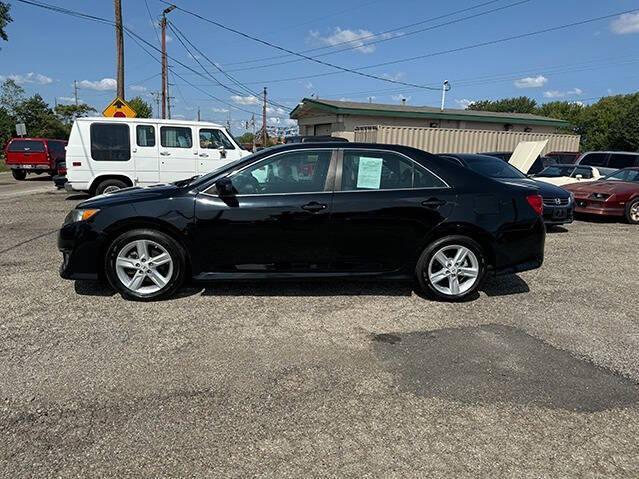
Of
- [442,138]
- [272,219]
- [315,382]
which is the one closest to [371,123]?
[442,138]

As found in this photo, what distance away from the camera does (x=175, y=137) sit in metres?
10.7

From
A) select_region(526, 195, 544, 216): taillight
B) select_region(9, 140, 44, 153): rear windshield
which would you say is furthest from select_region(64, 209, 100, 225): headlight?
select_region(9, 140, 44, 153): rear windshield

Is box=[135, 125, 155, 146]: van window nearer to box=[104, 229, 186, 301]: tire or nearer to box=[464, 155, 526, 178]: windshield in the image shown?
box=[104, 229, 186, 301]: tire

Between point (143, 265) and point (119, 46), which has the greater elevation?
point (119, 46)

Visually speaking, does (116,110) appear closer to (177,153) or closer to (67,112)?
(177,153)

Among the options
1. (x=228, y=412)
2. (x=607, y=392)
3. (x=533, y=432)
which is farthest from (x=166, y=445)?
(x=607, y=392)

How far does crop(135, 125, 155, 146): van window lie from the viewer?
10.4m

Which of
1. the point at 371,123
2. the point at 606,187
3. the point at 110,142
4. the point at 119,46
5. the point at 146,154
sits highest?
the point at 119,46

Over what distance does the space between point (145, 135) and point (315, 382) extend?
9083 millimetres

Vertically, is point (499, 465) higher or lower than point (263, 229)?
lower

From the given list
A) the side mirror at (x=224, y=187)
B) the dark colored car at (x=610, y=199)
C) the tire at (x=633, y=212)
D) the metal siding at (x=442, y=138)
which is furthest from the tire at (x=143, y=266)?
the metal siding at (x=442, y=138)

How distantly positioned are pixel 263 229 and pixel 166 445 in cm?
231

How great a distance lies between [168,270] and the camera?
448 cm

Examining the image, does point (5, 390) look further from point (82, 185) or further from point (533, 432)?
point (82, 185)
